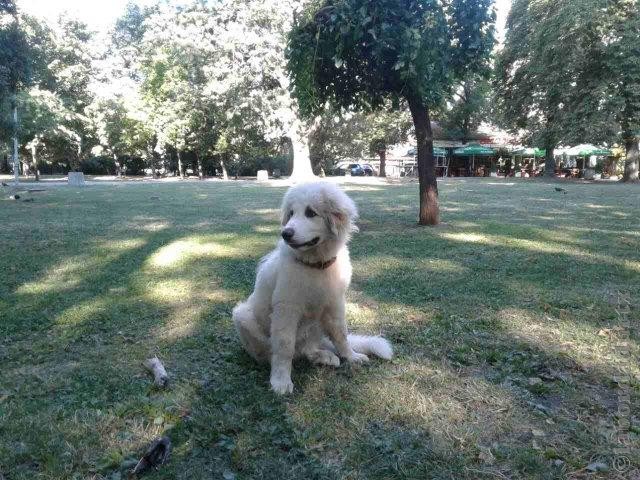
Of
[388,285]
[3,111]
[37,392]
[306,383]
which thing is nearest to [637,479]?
[306,383]

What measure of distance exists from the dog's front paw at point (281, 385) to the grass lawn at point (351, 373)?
74 mm

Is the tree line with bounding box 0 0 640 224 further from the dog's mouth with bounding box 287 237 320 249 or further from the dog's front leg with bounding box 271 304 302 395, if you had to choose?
the dog's front leg with bounding box 271 304 302 395

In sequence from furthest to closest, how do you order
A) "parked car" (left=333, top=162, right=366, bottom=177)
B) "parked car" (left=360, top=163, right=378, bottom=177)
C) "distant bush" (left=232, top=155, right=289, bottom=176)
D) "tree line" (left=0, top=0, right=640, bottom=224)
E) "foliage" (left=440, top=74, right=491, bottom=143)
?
"parked car" (left=360, top=163, right=378, bottom=177), "parked car" (left=333, top=162, right=366, bottom=177), "distant bush" (left=232, top=155, right=289, bottom=176), "foliage" (left=440, top=74, right=491, bottom=143), "tree line" (left=0, top=0, right=640, bottom=224)

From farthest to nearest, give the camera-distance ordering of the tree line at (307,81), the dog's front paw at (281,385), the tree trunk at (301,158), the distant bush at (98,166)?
the distant bush at (98,166)
the tree trunk at (301,158)
the tree line at (307,81)
the dog's front paw at (281,385)

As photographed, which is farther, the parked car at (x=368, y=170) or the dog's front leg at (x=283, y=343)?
the parked car at (x=368, y=170)

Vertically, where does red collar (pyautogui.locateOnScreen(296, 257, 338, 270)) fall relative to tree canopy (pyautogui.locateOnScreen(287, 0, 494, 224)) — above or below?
below

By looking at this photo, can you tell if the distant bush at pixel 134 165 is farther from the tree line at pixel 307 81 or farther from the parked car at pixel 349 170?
the parked car at pixel 349 170

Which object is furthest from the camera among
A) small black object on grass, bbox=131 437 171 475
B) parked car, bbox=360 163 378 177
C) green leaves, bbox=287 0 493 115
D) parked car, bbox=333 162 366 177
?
parked car, bbox=360 163 378 177

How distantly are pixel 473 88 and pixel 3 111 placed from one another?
132 ft

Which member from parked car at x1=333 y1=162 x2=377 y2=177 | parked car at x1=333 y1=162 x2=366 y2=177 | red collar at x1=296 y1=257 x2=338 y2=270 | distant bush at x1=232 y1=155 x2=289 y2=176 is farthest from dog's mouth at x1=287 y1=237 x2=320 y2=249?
parked car at x1=333 y1=162 x2=366 y2=177

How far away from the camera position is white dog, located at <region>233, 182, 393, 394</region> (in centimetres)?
354

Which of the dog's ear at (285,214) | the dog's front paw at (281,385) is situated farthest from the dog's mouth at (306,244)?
the dog's front paw at (281,385)

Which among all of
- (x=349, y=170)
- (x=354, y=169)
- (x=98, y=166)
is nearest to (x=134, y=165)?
(x=98, y=166)

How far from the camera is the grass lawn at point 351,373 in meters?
2.78
